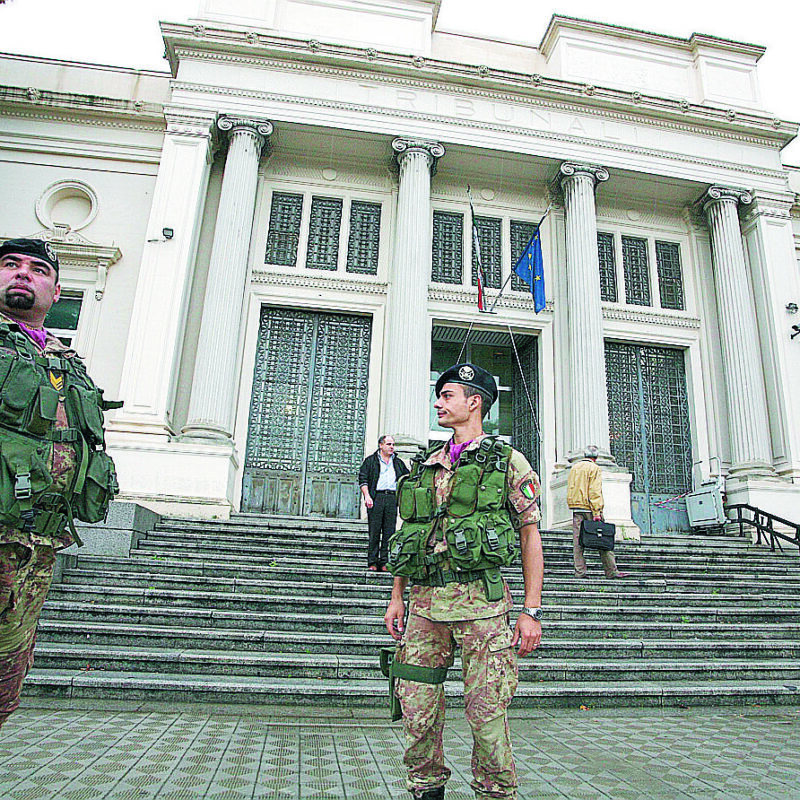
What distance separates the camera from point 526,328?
573 inches

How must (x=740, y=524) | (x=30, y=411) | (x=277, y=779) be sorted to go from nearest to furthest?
(x=30, y=411) → (x=277, y=779) → (x=740, y=524)

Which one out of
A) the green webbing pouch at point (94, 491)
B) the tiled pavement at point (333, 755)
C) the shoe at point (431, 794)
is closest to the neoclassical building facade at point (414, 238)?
the tiled pavement at point (333, 755)

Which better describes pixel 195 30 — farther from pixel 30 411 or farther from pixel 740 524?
pixel 740 524

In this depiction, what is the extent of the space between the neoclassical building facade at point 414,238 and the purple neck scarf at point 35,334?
925cm

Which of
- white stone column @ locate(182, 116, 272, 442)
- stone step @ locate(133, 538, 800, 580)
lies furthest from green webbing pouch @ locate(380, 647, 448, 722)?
white stone column @ locate(182, 116, 272, 442)

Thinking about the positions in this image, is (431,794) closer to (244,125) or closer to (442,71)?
(244,125)

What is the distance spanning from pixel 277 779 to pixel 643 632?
473 centimetres

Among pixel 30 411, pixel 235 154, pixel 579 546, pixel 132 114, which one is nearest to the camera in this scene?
pixel 30 411

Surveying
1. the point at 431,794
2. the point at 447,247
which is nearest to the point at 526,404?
the point at 447,247

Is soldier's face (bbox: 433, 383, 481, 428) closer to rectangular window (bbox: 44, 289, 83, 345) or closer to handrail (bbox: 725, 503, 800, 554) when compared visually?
handrail (bbox: 725, 503, 800, 554)

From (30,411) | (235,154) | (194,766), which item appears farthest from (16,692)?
(235,154)

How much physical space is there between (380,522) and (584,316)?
7506mm

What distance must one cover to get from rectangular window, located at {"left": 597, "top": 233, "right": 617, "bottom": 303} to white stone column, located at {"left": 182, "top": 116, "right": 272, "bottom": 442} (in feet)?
26.2

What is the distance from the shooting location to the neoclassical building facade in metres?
12.9
